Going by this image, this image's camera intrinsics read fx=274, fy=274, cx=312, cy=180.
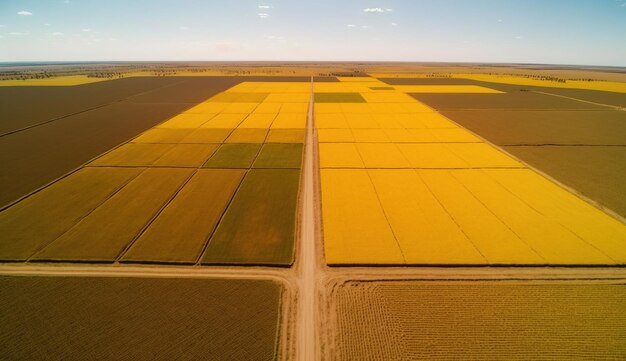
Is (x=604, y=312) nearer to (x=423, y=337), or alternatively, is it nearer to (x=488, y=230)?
(x=488, y=230)

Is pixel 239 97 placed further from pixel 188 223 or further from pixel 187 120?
pixel 188 223

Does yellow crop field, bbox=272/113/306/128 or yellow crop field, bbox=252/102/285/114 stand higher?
yellow crop field, bbox=252/102/285/114

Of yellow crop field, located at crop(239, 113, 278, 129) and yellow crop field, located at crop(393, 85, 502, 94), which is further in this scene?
yellow crop field, located at crop(393, 85, 502, 94)

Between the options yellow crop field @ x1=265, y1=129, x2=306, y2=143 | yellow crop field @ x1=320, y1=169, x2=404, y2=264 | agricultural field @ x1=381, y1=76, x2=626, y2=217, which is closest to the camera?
yellow crop field @ x1=320, y1=169, x2=404, y2=264

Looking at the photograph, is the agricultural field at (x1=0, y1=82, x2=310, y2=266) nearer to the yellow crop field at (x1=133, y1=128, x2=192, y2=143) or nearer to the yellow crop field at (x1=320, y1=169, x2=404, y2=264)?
the yellow crop field at (x1=133, y1=128, x2=192, y2=143)

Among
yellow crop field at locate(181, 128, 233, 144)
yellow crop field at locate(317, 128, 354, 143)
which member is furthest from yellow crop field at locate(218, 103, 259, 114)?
yellow crop field at locate(317, 128, 354, 143)

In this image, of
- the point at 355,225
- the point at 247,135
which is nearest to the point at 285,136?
the point at 247,135
